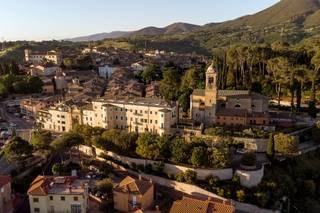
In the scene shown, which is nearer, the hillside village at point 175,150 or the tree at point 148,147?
the hillside village at point 175,150

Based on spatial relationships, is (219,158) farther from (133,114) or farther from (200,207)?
(133,114)

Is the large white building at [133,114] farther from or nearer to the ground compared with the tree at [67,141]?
farther from the ground

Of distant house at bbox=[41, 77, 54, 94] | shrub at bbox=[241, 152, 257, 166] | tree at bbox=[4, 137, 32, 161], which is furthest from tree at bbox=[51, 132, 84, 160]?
distant house at bbox=[41, 77, 54, 94]

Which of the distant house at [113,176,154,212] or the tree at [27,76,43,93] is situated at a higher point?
the tree at [27,76,43,93]

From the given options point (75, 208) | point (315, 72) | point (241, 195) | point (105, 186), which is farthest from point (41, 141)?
point (315, 72)

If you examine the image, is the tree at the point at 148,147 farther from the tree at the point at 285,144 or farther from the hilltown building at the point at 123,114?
the tree at the point at 285,144

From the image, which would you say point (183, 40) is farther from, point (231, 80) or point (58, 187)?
point (58, 187)

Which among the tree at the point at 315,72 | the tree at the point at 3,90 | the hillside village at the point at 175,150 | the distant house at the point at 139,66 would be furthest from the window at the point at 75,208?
the distant house at the point at 139,66

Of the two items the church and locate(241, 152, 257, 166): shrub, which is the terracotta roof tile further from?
the church

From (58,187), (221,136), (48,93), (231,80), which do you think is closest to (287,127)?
(221,136)
